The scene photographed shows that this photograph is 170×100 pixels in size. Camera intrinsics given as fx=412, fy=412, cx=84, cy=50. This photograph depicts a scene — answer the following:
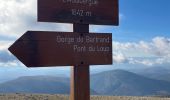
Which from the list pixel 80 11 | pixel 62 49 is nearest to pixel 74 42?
pixel 62 49

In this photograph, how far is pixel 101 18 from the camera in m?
9.39

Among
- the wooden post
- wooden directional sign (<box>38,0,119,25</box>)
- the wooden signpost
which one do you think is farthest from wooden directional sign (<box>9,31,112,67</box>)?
wooden directional sign (<box>38,0,119,25</box>)

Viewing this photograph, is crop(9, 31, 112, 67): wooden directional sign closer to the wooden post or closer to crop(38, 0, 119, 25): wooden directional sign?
the wooden post

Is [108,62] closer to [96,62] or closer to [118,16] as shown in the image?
[96,62]

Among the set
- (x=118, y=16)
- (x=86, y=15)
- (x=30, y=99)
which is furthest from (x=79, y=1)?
(x=30, y=99)

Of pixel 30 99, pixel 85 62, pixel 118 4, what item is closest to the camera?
Result: pixel 85 62

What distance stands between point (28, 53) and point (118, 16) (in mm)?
2438

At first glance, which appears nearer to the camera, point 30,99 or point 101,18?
point 101,18

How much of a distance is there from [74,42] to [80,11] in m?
0.73

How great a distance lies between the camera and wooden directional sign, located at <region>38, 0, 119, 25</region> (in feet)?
28.6

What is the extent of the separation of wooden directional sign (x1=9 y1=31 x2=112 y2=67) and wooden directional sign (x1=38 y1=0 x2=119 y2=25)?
329 mm

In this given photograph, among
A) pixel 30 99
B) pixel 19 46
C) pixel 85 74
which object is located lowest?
pixel 30 99

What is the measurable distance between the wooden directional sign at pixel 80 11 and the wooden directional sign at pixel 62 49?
0.33 meters

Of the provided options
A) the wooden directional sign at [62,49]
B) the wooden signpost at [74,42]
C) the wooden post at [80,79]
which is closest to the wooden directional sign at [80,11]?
the wooden signpost at [74,42]
